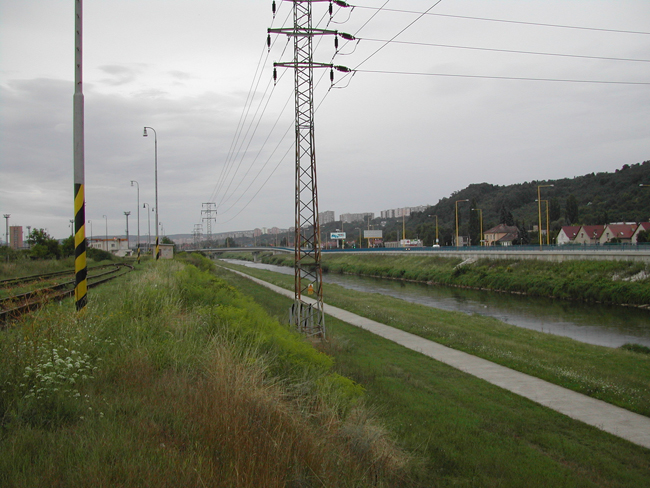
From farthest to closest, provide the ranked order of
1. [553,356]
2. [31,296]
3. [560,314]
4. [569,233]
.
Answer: [569,233] → [560,314] → [553,356] → [31,296]

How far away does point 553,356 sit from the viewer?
15445 millimetres

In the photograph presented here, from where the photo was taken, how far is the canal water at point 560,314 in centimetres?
2523

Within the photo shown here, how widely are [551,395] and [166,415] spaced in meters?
8.74

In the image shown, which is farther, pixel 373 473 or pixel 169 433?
pixel 373 473

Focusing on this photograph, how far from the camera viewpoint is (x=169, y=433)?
4.56 metres

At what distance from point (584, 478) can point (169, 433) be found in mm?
5490

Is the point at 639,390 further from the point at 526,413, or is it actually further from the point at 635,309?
the point at 635,309

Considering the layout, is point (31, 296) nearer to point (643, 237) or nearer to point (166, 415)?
point (166, 415)

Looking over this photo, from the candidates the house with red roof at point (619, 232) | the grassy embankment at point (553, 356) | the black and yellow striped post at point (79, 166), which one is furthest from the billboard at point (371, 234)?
the black and yellow striped post at point (79, 166)

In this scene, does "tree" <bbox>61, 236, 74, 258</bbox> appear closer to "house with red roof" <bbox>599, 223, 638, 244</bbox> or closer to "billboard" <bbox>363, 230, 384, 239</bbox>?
"house with red roof" <bbox>599, 223, 638, 244</bbox>

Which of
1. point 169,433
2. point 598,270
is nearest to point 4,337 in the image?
point 169,433

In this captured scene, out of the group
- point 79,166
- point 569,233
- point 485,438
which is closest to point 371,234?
point 569,233

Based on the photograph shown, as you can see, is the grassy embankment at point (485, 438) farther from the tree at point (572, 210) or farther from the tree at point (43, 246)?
the tree at point (572, 210)

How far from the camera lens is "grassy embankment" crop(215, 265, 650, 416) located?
10991mm
